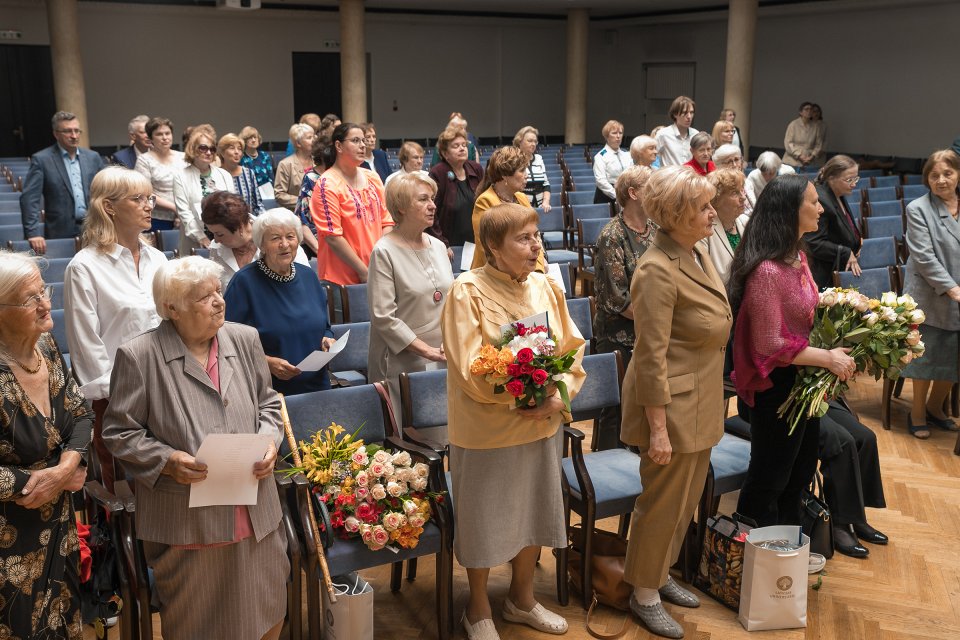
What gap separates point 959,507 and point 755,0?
12.3 meters

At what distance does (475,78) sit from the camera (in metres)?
22.0

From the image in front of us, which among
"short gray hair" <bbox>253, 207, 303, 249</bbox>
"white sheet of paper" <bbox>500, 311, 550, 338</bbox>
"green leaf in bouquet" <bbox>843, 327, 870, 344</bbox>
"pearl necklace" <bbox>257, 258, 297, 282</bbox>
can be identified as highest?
"short gray hair" <bbox>253, 207, 303, 249</bbox>

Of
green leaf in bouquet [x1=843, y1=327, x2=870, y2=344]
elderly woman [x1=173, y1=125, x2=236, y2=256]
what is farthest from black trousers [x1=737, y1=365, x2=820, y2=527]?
elderly woman [x1=173, y1=125, x2=236, y2=256]

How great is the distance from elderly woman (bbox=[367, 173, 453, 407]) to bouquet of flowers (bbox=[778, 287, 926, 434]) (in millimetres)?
1461

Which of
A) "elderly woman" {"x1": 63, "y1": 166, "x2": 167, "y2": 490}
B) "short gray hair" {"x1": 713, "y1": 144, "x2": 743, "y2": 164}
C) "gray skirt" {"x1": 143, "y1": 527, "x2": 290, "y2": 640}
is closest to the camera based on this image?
"gray skirt" {"x1": 143, "y1": 527, "x2": 290, "y2": 640}

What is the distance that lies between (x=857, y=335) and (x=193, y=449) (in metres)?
2.50

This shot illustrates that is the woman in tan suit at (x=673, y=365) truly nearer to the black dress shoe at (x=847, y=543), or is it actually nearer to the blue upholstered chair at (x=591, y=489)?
the blue upholstered chair at (x=591, y=489)

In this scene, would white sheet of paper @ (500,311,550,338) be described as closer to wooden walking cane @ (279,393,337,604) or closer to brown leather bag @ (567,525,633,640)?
wooden walking cane @ (279,393,337,604)

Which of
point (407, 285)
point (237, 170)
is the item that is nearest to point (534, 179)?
point (237, 170)

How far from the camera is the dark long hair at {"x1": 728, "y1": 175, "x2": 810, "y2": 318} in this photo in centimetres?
346

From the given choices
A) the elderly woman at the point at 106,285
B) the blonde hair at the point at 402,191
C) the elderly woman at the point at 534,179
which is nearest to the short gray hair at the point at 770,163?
the elderly woman at the point at 534,179

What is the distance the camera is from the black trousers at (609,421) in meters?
4.44

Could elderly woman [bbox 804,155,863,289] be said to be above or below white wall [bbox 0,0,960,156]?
below

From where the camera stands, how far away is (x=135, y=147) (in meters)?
8.74
